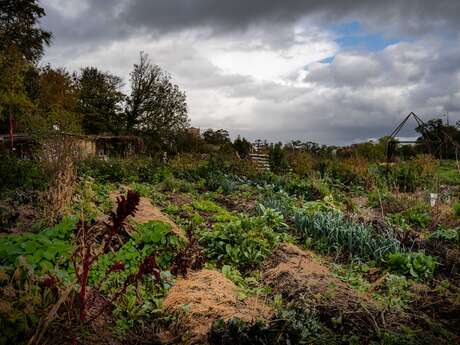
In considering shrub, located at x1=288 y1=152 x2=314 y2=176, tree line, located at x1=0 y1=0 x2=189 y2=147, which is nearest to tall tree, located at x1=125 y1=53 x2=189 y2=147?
tree line, located at x1=0 y1=0 x2=189 y2=147

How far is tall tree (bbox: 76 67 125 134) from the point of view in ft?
97.3

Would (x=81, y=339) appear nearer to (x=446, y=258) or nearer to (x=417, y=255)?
(x=417, y=255)

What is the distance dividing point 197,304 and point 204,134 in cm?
3713

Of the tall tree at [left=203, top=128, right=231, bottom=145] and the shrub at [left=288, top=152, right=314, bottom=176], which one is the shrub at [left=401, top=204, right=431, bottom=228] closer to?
the shrub at [left=288, top=152, right=314, bottom=176]

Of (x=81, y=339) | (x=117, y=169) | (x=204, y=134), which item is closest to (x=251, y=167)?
(x=117, y=169)

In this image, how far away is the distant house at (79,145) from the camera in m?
6.98

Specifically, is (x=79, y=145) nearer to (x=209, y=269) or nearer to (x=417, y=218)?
(x=209, y=269)

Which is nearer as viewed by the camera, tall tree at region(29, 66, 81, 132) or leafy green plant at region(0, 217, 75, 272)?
leafy green plant at region(0, 217, 75, 272)

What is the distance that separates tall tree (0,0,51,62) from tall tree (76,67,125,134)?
7.04 metres

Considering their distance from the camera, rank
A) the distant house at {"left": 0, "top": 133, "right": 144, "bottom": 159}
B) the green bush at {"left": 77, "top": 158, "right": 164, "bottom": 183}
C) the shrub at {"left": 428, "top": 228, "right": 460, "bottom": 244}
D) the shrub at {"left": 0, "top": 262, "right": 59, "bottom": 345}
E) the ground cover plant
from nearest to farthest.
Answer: the shrub at {"left": 0, "top": 262, "right": 59, "bottom": 345} → the ground cover plant → the shrub at {"left": 428, "top": 228, "right": 460, "bottom": 244} → the distant house at {"left": 0, "top": 133, "right": 144, "bottom": 159} → the green bush at {"left": 77, "top": 158, "right": 164, "bottom": 183}

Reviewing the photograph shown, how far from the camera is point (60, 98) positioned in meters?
26.1

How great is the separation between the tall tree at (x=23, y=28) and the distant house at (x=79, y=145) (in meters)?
5.45

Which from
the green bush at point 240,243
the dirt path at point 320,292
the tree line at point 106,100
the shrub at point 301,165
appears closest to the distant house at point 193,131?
the tree line at point 106,100

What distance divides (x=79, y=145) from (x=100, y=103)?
80.8ft
